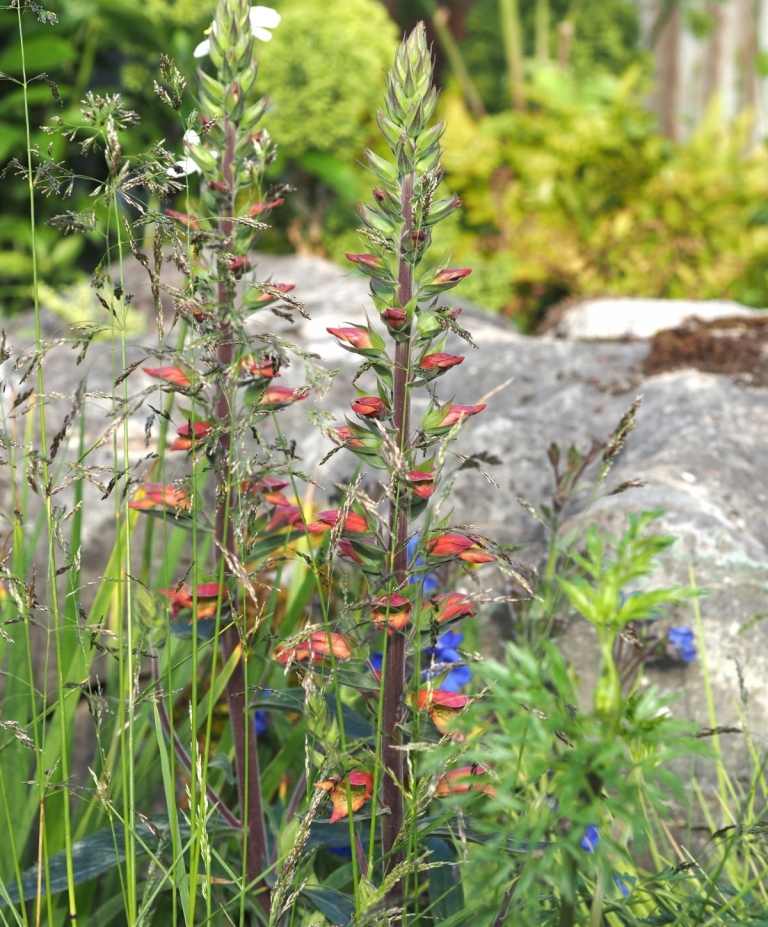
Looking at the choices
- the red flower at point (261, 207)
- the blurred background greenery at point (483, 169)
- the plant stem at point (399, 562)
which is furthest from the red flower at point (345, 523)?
the blurred background greenery at point (483, 169)

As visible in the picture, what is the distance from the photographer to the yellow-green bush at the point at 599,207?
6280 millimetres

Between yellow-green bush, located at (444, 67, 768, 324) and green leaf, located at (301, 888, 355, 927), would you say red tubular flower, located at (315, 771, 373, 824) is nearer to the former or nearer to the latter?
green leaf, located at (301, 888, 355, 927)

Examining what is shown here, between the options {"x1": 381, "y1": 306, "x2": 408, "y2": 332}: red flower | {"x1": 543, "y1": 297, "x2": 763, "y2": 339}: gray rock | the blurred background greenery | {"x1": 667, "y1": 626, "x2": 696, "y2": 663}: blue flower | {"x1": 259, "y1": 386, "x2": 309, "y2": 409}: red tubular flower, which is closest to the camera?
{"x1": 381, "y1": 306, "x2": 408, "y2": 332}: red flower

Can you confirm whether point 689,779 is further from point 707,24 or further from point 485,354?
point 707,24

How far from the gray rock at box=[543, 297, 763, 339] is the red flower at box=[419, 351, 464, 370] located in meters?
2.85

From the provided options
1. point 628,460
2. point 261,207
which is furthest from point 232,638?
point 628,460

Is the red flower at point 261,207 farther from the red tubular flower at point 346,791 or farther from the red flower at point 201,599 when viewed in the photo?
the red tubular flower at point 346,791

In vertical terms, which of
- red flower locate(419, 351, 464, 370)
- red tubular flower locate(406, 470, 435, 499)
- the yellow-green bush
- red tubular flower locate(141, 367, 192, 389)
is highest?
the yellow-green bush

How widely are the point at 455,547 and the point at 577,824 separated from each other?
45 cm

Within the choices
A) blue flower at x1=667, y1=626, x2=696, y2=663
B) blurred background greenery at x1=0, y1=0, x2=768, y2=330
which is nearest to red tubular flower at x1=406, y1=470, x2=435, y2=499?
blue flower at x1=667, y1=626, x2=696, y2=663

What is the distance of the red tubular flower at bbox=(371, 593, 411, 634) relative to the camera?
44.0 inches

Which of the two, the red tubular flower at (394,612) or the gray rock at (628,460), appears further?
the gray rock at (628,460)

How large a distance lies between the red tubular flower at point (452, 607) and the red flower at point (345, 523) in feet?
0.38

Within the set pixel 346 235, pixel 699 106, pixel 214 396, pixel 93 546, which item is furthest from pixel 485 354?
pixel 699 106
